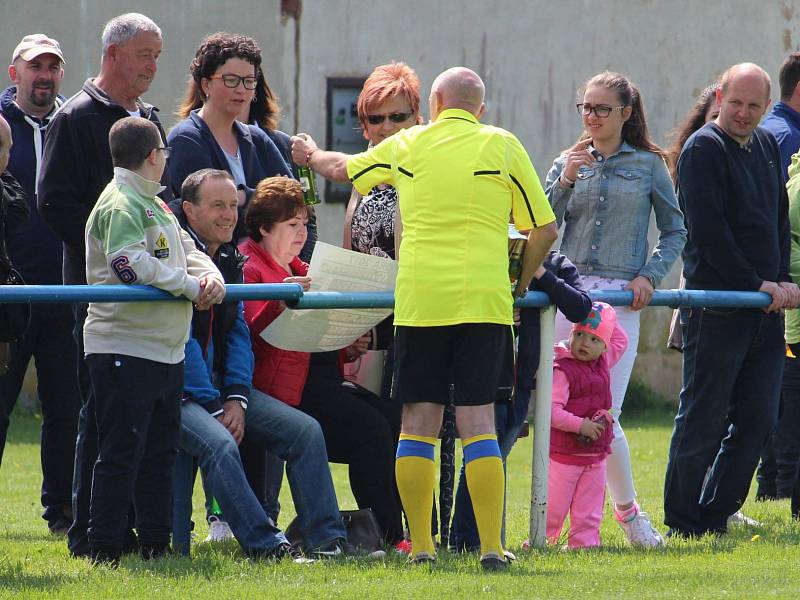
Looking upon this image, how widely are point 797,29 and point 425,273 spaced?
11746 mm

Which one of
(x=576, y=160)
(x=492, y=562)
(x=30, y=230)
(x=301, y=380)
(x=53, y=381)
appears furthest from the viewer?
(x=30, y=230)

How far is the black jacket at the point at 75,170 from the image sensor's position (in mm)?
6344

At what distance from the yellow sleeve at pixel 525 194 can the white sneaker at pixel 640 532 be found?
1752 millimetres

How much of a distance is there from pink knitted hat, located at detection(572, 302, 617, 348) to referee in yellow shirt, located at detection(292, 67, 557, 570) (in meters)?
0.97

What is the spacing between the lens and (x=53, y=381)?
791cm

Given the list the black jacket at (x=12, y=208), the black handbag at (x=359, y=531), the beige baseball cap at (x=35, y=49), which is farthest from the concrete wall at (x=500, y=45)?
the black handbag at (x=359, y=531)

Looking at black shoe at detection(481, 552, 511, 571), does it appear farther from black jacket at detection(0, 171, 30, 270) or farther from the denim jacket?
black jacket at detection(0, 171, 30, 270)

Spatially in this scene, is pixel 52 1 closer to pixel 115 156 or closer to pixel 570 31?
pixel 570 31

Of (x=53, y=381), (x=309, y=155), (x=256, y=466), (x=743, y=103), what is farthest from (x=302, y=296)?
(x=743, y=103)

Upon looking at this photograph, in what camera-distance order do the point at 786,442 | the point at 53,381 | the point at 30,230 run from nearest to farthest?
the point at 53,381 < the point at 30,230 < the point at 786,442

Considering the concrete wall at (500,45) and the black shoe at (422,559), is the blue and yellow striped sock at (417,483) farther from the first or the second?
the concrete wall at (500,45)

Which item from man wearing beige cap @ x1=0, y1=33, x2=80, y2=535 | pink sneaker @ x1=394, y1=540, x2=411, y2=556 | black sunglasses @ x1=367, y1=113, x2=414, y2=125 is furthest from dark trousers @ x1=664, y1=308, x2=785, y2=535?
man wearing beige cap @ x1=0, y1=33, x2=80, y2=535

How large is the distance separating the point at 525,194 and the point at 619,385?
176cm

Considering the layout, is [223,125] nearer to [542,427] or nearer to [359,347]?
[359,347]
